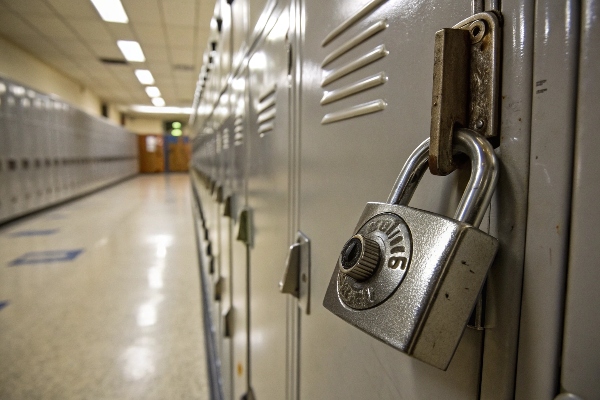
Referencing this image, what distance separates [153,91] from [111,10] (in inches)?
278

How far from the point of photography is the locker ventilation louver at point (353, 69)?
0.35m

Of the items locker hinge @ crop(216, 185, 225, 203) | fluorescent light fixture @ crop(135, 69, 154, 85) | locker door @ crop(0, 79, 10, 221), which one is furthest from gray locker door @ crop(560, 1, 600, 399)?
fluorescent light fixture @ crop(135, 69, 154, 85)

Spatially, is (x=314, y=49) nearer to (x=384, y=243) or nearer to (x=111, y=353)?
(x=384, y=243)

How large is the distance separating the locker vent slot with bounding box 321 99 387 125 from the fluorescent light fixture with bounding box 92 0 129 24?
616 centimetres

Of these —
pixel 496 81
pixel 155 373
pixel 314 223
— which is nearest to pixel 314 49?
pixel 314 223

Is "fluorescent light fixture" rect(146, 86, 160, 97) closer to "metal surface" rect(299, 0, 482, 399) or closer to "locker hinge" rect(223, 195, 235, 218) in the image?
"locker hinge" rect(223, 195, 235, 218)

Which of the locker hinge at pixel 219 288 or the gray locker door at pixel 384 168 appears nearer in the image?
the gray locker door at pixel 384 168

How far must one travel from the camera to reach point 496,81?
0.23 m

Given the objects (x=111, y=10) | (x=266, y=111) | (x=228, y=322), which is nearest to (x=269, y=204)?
(x=266, y=111)

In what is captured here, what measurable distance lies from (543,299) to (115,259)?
4.21 m

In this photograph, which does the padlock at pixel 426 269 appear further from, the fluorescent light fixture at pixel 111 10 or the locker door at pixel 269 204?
the fluorescent light fixture at pixel 111 10

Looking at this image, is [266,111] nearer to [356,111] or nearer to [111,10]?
[356,111]

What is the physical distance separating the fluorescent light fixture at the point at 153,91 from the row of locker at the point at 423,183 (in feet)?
40.7

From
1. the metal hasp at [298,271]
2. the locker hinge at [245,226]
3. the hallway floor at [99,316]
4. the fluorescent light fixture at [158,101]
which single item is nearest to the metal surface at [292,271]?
the metal hasp at [298,271]
